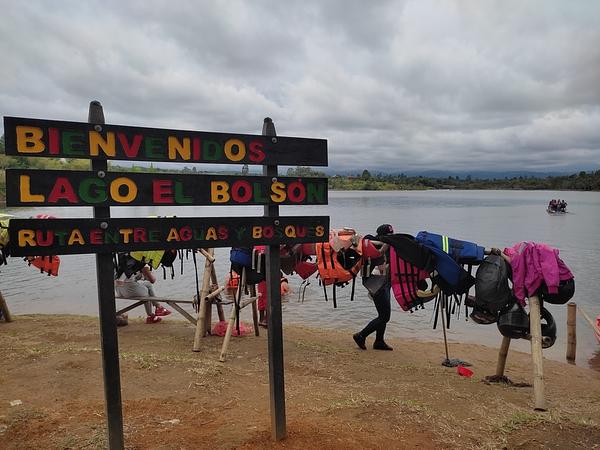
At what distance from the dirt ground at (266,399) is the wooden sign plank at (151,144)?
8.90ft

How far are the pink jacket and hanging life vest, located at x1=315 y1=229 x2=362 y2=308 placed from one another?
2.56 m

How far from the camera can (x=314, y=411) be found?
558 cm

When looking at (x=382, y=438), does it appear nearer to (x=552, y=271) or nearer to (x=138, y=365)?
(x=552, y=271)

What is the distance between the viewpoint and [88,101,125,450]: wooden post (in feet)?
13.0

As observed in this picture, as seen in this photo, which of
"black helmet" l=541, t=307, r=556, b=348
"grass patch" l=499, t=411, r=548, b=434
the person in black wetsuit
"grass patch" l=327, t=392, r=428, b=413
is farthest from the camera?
the person in black wetsuit

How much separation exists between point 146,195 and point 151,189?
0.07 metres

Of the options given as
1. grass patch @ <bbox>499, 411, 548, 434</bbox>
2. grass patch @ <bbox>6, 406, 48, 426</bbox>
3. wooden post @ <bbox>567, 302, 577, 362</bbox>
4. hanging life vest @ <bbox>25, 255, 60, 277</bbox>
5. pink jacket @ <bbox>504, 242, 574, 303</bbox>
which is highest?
pink jacket @ <bbox>504, 242, 574, 303</bbox>

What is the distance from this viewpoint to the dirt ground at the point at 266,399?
486 centimetres

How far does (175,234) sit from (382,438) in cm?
286

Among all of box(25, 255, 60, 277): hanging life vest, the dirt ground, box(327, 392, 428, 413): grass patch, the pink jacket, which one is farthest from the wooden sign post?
box(25, 255, 60, 277): hanging life vest

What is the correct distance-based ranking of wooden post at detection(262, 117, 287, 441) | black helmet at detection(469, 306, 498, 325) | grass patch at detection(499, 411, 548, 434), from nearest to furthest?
wooden post at detection(262, 117, 287, 441) → grass patch at detection(499, 411, 548, 434) → black helmet at detection(469, 306, 498, 325)

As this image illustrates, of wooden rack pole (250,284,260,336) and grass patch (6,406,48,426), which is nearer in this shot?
grass patch (6,406,48,426)

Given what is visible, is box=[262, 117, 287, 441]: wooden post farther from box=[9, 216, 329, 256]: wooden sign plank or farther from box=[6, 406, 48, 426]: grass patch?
box=[6, 406, 48, 426]: grass patch

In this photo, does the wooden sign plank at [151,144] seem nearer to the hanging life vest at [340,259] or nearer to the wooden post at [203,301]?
the hanging life vest at [340,259]
